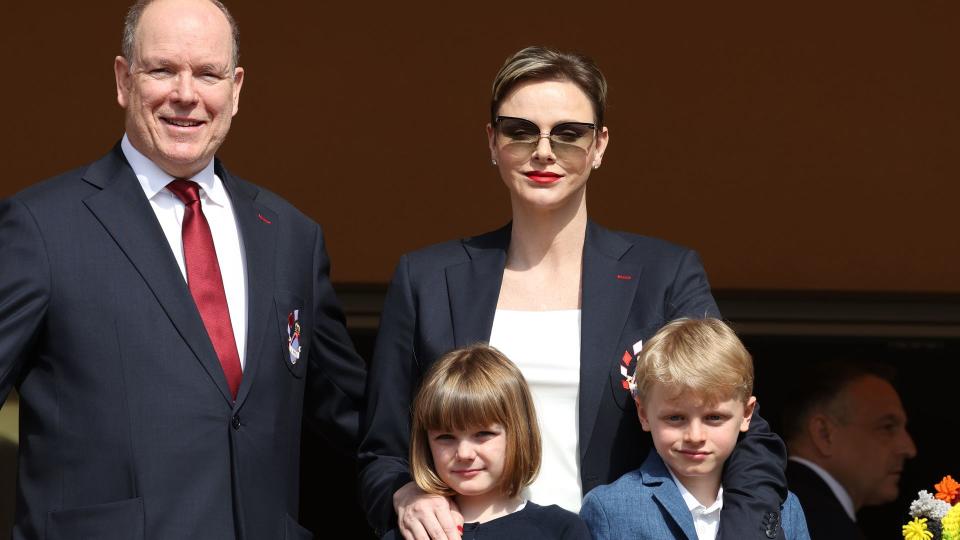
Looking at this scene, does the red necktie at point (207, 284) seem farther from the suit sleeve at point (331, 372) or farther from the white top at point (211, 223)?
the suit sleeve at point (331, 372)

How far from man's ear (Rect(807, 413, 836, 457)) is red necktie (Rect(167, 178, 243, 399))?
2.11m

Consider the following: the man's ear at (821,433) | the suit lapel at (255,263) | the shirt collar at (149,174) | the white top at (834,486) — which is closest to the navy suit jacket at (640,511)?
the suit lapel at (255,263)

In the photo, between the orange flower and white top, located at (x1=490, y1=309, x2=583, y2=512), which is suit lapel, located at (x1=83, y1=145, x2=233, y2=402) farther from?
the orange flower

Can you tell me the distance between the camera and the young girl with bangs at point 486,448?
3.19 m

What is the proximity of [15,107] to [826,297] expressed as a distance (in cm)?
Result: 252

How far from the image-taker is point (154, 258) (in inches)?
126

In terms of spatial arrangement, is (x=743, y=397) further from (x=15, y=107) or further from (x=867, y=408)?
(x=15, y=107)

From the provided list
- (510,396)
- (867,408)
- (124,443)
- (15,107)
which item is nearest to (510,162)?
(510,396)

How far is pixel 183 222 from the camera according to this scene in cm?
327

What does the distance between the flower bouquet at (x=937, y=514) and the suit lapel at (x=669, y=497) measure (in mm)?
393

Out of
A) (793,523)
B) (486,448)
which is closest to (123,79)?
(486,448)

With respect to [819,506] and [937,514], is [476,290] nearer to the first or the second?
[937,514]

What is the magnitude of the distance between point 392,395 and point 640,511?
1.82ft

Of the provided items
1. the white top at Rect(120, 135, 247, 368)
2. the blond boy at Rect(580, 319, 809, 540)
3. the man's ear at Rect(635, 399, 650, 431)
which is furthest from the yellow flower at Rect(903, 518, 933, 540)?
the white top at Rect(120, 135, 247, 368)
